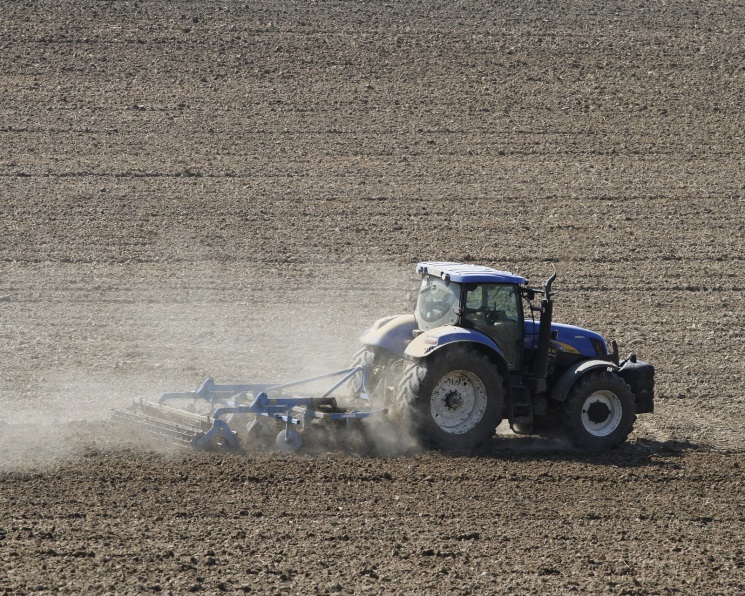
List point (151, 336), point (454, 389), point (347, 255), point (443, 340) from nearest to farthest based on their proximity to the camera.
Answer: point (443, 340) < point (454, 389) < point (151, 336) < point (347, 255)

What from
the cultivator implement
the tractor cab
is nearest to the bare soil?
the cultivator implement

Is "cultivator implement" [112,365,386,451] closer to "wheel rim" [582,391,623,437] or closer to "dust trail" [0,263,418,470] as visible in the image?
"dust trail" [0,263,418,470]

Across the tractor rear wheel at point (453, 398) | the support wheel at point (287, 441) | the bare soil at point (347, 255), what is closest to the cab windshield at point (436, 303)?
the tractor rear wheel at point (453, 398)

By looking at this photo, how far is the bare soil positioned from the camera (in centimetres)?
808

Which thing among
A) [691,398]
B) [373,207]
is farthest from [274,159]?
[691,398]

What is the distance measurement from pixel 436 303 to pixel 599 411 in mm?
1922

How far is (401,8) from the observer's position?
28.3 m

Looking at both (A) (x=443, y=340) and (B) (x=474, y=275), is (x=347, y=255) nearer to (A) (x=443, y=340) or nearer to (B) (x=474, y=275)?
(B) (x=474, y=275)

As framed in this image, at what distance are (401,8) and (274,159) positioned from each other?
8.63 metres

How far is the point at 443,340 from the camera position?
10.0 m

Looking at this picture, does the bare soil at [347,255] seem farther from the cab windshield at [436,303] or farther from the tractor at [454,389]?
the cab windshield at [436,303]

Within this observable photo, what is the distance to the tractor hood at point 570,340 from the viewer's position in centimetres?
1082

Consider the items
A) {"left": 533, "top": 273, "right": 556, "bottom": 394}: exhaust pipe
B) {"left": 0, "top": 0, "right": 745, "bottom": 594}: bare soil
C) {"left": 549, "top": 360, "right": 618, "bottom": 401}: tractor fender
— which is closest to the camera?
{"left": 0, "top": 0, "right": 745, "bottom": 594}: bare soil

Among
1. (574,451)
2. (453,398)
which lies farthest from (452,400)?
(574,451)
